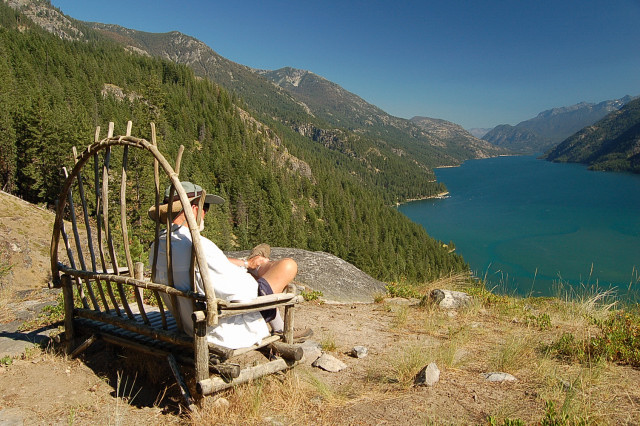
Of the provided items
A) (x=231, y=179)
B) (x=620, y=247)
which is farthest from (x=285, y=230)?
(x=620, y=247)

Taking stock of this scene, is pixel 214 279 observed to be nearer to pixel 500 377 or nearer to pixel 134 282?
pixel 134 282

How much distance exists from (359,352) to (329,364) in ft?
2.13

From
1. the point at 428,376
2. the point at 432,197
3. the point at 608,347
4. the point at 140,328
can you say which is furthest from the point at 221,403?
the point at 432,197

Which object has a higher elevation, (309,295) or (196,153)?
(196,153)

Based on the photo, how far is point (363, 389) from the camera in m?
3.96

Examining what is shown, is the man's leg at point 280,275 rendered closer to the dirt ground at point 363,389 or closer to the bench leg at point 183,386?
the dirt ground at point 363,389

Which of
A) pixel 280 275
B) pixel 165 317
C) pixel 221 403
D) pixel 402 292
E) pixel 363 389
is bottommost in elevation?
pixel 402 292

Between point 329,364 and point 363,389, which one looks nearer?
point 363,389

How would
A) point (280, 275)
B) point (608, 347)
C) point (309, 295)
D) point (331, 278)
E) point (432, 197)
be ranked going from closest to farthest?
1. point (280, 275)
2. point (608, 347)
3. point (309, 295)
4. point (331, 278)
5. point (432, 197)

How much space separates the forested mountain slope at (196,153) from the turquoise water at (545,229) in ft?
33.0

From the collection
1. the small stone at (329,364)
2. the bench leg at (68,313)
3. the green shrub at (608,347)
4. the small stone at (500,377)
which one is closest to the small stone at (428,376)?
the small stone at (500,377)

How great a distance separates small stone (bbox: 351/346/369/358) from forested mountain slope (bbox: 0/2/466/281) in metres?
29.8

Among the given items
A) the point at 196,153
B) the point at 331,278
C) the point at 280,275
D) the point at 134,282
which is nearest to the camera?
the point at 134,282

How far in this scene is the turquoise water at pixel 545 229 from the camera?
2183 inches
